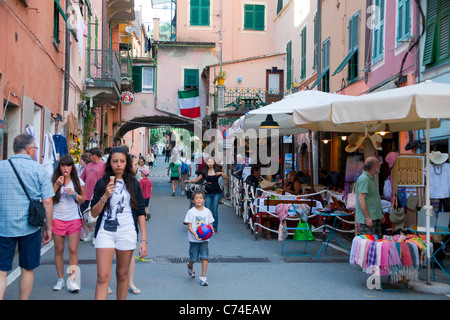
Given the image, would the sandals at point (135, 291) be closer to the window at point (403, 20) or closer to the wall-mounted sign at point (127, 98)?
the window at point (403, 20)

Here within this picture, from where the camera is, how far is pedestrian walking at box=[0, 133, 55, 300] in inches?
195

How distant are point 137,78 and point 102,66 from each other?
33.9 feet

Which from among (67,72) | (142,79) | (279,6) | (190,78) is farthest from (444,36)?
(142,79)

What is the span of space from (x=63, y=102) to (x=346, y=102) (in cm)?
1033

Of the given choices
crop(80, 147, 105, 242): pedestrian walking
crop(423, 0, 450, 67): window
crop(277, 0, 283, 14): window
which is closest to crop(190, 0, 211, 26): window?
crop(277, 0, 283, 14): window

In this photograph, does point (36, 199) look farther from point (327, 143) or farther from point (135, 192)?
point (327, 143)

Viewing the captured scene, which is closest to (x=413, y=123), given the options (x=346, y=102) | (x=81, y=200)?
(x=346, y=102)

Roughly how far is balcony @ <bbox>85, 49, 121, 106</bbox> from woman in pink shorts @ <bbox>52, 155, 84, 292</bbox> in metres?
13.4

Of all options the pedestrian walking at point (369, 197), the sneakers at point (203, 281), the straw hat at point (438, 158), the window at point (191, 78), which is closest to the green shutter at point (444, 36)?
the straw hat at point (438, 158)

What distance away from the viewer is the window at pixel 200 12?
1152 inches

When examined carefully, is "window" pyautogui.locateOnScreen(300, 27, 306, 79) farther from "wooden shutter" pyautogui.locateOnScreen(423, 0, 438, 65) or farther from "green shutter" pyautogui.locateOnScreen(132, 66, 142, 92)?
"green shutter" pyautogui.locateOnScreen(132, 66, 142, 92)

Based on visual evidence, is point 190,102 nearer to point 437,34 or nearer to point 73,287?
point 437,34

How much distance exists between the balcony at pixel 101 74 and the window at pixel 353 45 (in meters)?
9.21

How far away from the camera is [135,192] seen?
494 cm
